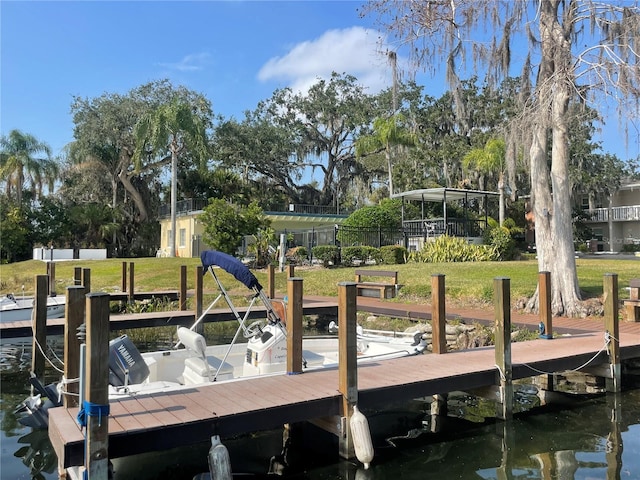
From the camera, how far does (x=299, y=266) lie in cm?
2184

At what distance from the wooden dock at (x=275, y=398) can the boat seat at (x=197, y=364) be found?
459mm

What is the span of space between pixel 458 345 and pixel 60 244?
3136 cm

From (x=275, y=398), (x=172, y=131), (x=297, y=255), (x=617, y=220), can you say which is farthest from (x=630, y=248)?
(x=275, y=398)

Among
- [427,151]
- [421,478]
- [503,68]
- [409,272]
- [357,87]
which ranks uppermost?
[357,87]

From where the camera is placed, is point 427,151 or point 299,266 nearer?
point 299,266

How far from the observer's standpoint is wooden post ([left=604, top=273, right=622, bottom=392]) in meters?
7.78

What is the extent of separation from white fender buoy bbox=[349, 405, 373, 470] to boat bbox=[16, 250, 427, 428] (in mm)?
1473

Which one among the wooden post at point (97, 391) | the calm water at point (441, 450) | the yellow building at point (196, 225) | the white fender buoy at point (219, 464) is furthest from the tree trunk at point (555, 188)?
the yellow building at point (196, 225)

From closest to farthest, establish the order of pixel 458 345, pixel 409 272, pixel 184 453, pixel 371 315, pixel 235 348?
1. pixel 184 453
2. pixel 235 348
3. pixel 458 345
4. pixel 371 315
5. pixel 409 272

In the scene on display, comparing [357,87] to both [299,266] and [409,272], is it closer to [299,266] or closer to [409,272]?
[299,266]

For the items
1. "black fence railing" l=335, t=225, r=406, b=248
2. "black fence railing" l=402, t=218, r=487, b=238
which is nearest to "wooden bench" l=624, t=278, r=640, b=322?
"black fence railing" l=402, t=218, r=487, b=238

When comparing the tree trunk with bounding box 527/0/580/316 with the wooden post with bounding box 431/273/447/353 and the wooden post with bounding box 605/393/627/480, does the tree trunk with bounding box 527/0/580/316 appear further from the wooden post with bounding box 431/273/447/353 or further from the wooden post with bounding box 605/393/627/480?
the wooden post with bounding box 431/273/447/353

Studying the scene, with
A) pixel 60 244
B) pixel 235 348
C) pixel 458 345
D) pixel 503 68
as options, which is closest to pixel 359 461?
pixel 235 348

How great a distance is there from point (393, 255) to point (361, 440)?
15923mm
